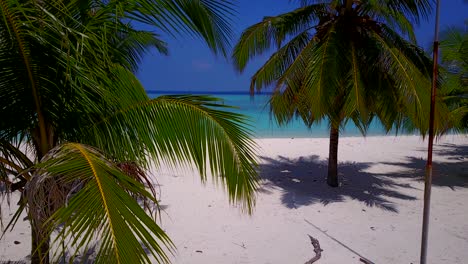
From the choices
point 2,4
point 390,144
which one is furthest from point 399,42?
point 390,144

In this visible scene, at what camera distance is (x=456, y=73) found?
27.3 feet

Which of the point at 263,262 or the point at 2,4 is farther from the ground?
the point at 2,4

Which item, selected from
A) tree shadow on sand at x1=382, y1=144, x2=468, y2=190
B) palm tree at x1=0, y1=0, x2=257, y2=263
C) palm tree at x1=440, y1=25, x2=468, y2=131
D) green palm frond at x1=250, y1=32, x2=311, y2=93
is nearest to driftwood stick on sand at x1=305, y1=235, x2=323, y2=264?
palm tree at x1=0, y1=0, x2=257, y2=263

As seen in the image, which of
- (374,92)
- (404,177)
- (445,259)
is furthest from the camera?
(404,177)

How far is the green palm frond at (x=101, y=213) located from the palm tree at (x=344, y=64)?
4.54 meters

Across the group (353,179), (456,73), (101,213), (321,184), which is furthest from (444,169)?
(101,213)

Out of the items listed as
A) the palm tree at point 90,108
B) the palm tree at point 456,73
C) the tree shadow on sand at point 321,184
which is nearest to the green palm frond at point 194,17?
the palm tree at point 90,108

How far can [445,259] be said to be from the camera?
4289 millimetres

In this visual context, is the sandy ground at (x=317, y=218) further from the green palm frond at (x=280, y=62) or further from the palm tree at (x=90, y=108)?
the green palm frond at (x=280, y=62)

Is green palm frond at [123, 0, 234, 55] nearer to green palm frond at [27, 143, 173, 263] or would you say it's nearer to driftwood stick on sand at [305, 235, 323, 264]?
green palm frond at [27, 143, 173, 263]

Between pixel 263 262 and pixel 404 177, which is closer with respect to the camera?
pixel 263 262

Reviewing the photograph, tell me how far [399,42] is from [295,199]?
3.66 m

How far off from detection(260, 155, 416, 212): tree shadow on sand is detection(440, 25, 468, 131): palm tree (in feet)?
7.26

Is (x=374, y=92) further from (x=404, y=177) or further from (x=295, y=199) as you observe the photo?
(x=404, y=177)
